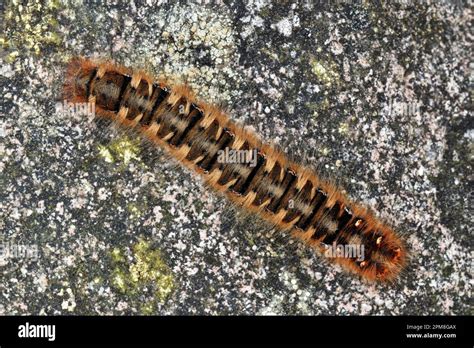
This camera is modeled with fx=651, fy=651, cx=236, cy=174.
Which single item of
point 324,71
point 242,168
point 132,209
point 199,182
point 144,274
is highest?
point 324,71

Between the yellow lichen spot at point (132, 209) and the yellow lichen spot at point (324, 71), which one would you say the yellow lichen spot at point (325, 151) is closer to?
the yellow lichen spot at point (324, 71)

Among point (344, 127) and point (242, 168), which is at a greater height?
point (344, 127)

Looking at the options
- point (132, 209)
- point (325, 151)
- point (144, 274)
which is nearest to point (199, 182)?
point (132, 209)

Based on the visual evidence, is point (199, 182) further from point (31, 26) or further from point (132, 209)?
point (31, 26)

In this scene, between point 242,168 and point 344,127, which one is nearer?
point 242,168


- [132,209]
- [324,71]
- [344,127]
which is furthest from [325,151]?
[132,209]

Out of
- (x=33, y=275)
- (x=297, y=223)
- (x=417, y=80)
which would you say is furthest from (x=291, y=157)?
(x=33, y=275)

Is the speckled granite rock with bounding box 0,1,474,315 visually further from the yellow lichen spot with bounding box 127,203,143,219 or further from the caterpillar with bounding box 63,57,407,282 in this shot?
the caterpillar with bounding box 63,57,407,282
